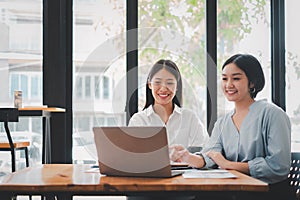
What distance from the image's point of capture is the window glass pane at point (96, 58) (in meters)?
4.27

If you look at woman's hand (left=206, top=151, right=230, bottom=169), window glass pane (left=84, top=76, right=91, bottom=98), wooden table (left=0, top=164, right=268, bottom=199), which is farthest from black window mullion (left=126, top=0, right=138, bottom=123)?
wooden table (left=0, top=164, right=268, bottom=199)

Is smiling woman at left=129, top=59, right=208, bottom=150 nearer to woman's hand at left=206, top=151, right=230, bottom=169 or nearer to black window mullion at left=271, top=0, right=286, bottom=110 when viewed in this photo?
woman's hand at left=206, top=151, right=230, bottom=169

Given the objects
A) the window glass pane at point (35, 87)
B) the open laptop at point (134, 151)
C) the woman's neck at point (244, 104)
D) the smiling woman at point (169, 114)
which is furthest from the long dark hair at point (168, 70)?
the window glass pane at point (35, 87)

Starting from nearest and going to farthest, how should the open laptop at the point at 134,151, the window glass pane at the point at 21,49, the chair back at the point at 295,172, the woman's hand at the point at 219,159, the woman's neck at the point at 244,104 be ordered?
1. the open laptop at the point at 134,151
2. the chair back at the point at 295,172
3. the woman's hand at the point at 219,159
4. the woman's neck at the point at 244,104
5. the window glass pane at the point at 21,49

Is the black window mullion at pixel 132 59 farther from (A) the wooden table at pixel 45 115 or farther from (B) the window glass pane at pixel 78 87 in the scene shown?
(A) the wooden table at pixel 45 115

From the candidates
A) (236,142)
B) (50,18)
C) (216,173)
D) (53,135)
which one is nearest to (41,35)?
(50,18)

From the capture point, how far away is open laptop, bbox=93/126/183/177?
163 cm

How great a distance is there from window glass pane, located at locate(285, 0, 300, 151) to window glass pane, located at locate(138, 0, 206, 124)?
28.3 inches

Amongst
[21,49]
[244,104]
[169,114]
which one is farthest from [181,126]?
[21,49]

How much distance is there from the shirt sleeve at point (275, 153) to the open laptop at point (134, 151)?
1.65 ft

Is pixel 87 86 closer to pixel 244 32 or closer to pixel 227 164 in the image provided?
pixel 244 32

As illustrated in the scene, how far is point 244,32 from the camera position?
4.42m

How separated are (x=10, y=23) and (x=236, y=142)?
2729mm

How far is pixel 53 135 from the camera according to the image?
13.7 ft
